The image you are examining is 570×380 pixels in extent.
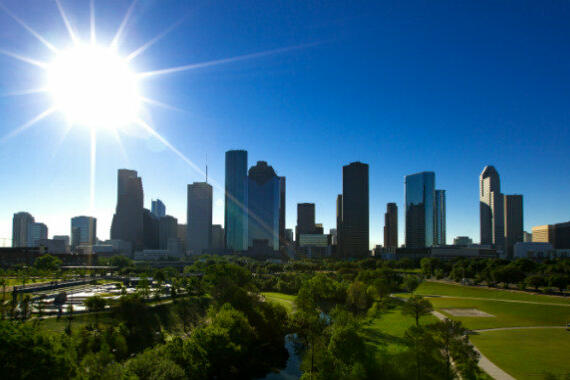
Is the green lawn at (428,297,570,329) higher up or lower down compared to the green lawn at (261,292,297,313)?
higher up

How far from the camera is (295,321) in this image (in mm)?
56281

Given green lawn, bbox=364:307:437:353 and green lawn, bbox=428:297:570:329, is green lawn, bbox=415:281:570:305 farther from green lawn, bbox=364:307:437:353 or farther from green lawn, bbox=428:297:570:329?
green lawn, bbox=364:307:437:353

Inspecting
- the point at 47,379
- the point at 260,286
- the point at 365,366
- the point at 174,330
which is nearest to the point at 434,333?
the point at 365,366

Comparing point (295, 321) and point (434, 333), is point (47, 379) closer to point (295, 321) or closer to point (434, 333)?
point (434, 333)

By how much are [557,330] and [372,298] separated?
33490 millimetres

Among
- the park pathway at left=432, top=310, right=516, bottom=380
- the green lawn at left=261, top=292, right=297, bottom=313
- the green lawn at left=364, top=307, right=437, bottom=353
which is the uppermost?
the park pathway at left=432, top=310, right=516, bottom=380

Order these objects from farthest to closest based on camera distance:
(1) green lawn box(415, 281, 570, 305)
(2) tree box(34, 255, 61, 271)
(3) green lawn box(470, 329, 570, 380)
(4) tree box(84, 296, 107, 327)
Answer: (2) tree box(34, 255, 61, 271) → (1) green lawn box(415, 281, 570, 305) → (4) tree box(84, 296, 107, 327) → (3) green lawn box(470, 329, 570, 380)

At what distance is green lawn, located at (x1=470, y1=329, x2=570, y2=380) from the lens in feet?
106

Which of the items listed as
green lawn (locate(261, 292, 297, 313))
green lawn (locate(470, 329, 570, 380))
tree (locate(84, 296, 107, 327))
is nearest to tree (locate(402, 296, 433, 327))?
green lawn (locate(470, 329, 570, 380))

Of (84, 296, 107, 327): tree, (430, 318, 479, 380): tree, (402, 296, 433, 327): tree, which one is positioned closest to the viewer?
(430, 318, 479, 380): tree

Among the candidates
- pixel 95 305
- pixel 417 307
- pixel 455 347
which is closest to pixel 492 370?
pixel 455 347

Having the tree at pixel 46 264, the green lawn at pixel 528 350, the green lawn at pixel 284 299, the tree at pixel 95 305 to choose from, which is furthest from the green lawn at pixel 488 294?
the tree at pixel 46 264

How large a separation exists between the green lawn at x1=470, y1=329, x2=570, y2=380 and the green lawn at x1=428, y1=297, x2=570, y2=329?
200 inches

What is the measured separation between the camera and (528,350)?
38.1 meters
